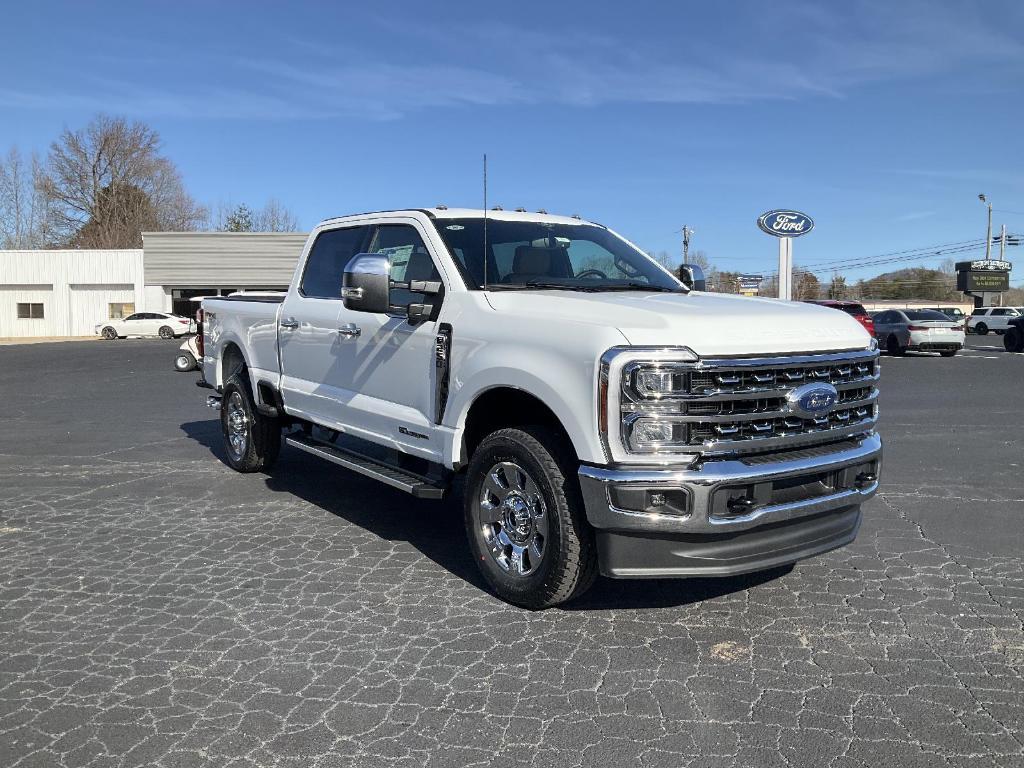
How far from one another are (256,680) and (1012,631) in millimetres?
3420

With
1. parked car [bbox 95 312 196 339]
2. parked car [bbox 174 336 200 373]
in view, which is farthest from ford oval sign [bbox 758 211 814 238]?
parked car [bbox 95 312 196 339]

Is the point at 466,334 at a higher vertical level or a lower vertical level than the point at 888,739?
higher

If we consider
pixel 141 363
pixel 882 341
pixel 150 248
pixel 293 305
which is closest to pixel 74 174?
pixel 150 248

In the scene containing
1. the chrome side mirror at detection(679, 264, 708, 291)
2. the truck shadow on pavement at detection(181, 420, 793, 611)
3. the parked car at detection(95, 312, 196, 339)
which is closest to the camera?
the truck shadow on pavement at detection(181, 420, 793, 611)

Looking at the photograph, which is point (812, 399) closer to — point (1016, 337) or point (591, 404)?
point (591, 404)

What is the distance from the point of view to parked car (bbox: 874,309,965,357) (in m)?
25.3

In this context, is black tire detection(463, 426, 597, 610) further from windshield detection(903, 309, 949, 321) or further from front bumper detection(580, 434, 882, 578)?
windshield detection(903, 309, 949, 321)

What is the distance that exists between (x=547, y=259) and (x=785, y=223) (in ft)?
81.2

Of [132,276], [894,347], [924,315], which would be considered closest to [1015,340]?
[924,315]

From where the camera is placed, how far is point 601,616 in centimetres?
435

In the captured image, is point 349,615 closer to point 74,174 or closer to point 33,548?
point 33,548

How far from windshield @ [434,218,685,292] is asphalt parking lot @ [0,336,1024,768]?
1.73m

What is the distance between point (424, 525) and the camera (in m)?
6.07

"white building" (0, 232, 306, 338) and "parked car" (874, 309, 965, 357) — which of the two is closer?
"parked car" (874, 309, 965, 357)
